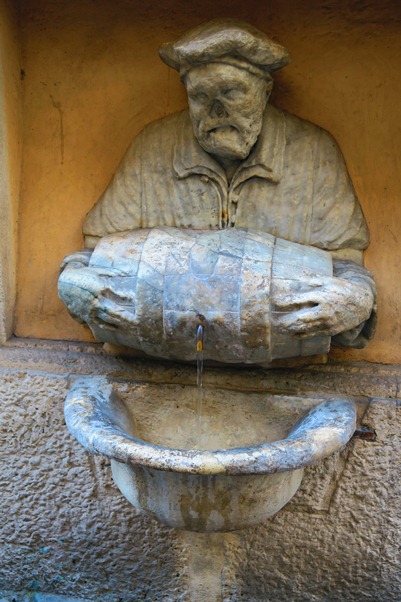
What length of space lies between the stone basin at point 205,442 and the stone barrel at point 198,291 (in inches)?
8.0

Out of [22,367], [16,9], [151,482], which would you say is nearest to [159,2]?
[16,9]

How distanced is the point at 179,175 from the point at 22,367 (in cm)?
81

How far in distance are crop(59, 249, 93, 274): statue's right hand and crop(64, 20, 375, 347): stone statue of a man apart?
122 millimetres

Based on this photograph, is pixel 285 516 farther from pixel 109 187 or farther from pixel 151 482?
pixel 109 187

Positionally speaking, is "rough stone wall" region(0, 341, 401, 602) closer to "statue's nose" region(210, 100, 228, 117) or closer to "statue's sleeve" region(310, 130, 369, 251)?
"statue's sleeve" region(310, 130, 369, 251)

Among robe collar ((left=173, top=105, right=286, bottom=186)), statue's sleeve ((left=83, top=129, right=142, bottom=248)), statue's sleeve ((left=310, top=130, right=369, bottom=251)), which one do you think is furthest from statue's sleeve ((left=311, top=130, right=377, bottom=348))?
statue's sleeve ((left=83, top=129, right=142, bottom=248))

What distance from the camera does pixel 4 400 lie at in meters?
2.79

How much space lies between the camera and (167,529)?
276 cm

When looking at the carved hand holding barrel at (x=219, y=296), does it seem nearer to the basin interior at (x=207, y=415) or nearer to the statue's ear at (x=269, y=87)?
the basin interior at (x=207, y=415)

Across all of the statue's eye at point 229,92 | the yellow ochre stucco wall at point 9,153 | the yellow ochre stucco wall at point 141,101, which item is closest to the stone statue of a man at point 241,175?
the statue's eye at point 229,92

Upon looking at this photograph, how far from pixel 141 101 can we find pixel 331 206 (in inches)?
28.5

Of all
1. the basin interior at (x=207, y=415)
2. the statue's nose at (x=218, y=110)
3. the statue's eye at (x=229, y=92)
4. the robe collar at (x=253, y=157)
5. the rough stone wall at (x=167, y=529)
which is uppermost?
the statue's eye at (x=229, y=92)

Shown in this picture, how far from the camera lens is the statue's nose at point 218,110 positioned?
2422 millimetres

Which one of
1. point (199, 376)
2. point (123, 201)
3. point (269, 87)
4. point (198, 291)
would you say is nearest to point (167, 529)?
point (199, 376)
